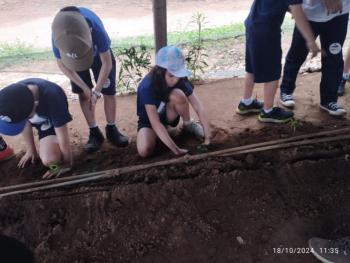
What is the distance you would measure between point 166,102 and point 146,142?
0.34m

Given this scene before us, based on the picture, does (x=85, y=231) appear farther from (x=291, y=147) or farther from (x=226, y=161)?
(x=291, y=147)

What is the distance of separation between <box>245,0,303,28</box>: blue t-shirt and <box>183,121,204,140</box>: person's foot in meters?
0.90

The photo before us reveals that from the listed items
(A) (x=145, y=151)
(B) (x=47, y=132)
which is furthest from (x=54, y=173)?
(A) (x=145, y=151)

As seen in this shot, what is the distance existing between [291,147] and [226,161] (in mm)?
497

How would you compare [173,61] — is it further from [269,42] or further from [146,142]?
[269,42]

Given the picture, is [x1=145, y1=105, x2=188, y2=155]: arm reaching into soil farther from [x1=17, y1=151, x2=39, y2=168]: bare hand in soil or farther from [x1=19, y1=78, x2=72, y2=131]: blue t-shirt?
[x1=17, y1=151, x2=39, y2=168]: bare hand in soil

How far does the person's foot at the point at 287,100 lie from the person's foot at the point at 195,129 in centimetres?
92

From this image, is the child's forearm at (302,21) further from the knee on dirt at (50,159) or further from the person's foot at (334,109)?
the knee on dirt at (50,159)

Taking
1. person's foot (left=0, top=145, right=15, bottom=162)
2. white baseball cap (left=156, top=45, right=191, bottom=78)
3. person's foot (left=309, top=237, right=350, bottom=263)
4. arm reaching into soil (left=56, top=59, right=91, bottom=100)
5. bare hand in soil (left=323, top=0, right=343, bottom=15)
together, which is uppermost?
bare hand in soil (left=323, top=0, right=343, bottom=15)

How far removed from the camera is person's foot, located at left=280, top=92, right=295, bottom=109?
3.62m

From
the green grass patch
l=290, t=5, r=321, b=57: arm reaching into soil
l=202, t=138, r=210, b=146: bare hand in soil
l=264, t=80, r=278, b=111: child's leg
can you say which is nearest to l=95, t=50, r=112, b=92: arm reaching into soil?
l=202, t=138, r=210, b=146: bare hand in soil

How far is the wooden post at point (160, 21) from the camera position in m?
3.85

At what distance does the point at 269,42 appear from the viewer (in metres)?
3.01

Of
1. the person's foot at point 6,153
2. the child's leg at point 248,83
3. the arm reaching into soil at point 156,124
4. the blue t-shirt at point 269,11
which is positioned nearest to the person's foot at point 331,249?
the arm reaching into soil at point 156,124
